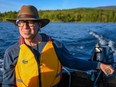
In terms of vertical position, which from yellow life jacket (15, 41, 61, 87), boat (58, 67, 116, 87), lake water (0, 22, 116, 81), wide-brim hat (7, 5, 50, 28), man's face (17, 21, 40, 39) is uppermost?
wide-brim hat (7, 5, 50, 28)

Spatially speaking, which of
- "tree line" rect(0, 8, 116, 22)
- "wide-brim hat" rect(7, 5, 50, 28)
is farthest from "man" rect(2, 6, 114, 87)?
"tree line" rect(0, 8, 116, 22)

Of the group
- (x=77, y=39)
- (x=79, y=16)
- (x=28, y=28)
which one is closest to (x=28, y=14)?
(x=28, y=28)

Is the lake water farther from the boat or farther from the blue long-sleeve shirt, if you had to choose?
the blue long-sleeve shirt

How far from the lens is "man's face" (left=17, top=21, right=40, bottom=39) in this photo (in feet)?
9.41

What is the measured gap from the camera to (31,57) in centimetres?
296

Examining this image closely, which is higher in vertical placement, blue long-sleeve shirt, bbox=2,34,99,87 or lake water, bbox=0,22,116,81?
blue long-sleeve shirt, bbox=2,34,99,87

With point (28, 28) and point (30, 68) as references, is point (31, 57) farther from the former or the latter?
point (28, 28)

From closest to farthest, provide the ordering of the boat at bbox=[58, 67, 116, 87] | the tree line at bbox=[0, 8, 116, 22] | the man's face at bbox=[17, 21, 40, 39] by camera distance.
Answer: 1. the man's face at bbox=[17, 21, 40, 39]
2. the boat at bbox=[58, 67, 116, 87]
3. the tree line at bbox=[0, 8, 116, 22]

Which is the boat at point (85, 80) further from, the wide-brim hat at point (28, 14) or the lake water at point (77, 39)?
the lake water at point (77, 39)

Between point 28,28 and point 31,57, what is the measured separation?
0.95 ft

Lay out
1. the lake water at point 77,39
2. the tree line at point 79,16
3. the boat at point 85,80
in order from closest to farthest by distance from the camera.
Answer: the boat at point 85,80 → the lake water at point 77,39 → the tree line at point 79,16

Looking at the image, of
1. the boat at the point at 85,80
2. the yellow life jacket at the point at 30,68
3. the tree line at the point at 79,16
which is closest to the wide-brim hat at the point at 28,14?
the yellow life jacket at the point at 30,68

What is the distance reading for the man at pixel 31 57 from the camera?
2893mm

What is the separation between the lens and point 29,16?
2.90m
